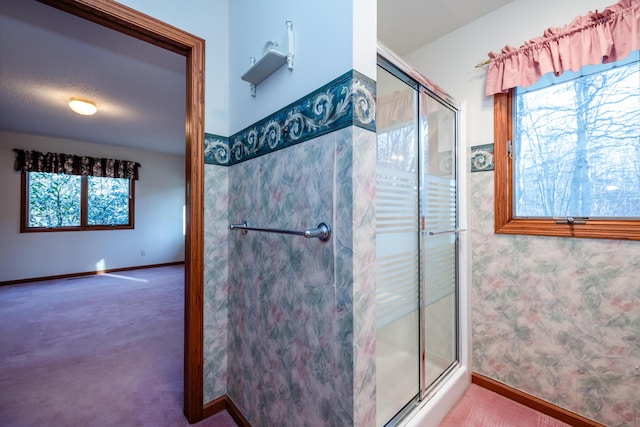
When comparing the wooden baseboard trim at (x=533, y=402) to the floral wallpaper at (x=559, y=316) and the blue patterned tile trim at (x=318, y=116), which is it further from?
the blue patterned tile trim at (x=318, y=116)

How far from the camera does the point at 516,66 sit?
1493 millimetres

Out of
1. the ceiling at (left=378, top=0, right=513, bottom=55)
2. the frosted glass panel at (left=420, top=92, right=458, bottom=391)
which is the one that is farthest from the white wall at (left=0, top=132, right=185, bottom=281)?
the frosted glass panel at (left=420, top=92, right=458, bottom=391)

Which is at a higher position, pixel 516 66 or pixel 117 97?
pixel 117 97

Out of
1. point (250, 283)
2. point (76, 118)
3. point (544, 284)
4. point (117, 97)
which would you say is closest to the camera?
point (250, 283)

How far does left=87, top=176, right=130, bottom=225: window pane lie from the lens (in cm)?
473

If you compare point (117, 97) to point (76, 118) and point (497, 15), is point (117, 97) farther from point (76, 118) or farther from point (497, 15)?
point (497, 15)

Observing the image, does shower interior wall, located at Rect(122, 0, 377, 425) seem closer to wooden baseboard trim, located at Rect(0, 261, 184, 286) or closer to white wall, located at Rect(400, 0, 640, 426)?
white wall, located at Rect(400, 0, 640, 426)

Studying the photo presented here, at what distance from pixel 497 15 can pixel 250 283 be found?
2108 mm

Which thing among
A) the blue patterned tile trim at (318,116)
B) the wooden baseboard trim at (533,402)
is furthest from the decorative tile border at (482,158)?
the wooden baseboard trim at (533,402)

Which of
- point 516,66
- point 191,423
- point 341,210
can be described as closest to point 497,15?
point 516,66

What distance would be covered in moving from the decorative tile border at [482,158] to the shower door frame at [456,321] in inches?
2.7

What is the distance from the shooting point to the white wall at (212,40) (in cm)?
133

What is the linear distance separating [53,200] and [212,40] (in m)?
4.84

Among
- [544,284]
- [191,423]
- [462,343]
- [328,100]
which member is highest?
[328,100]
